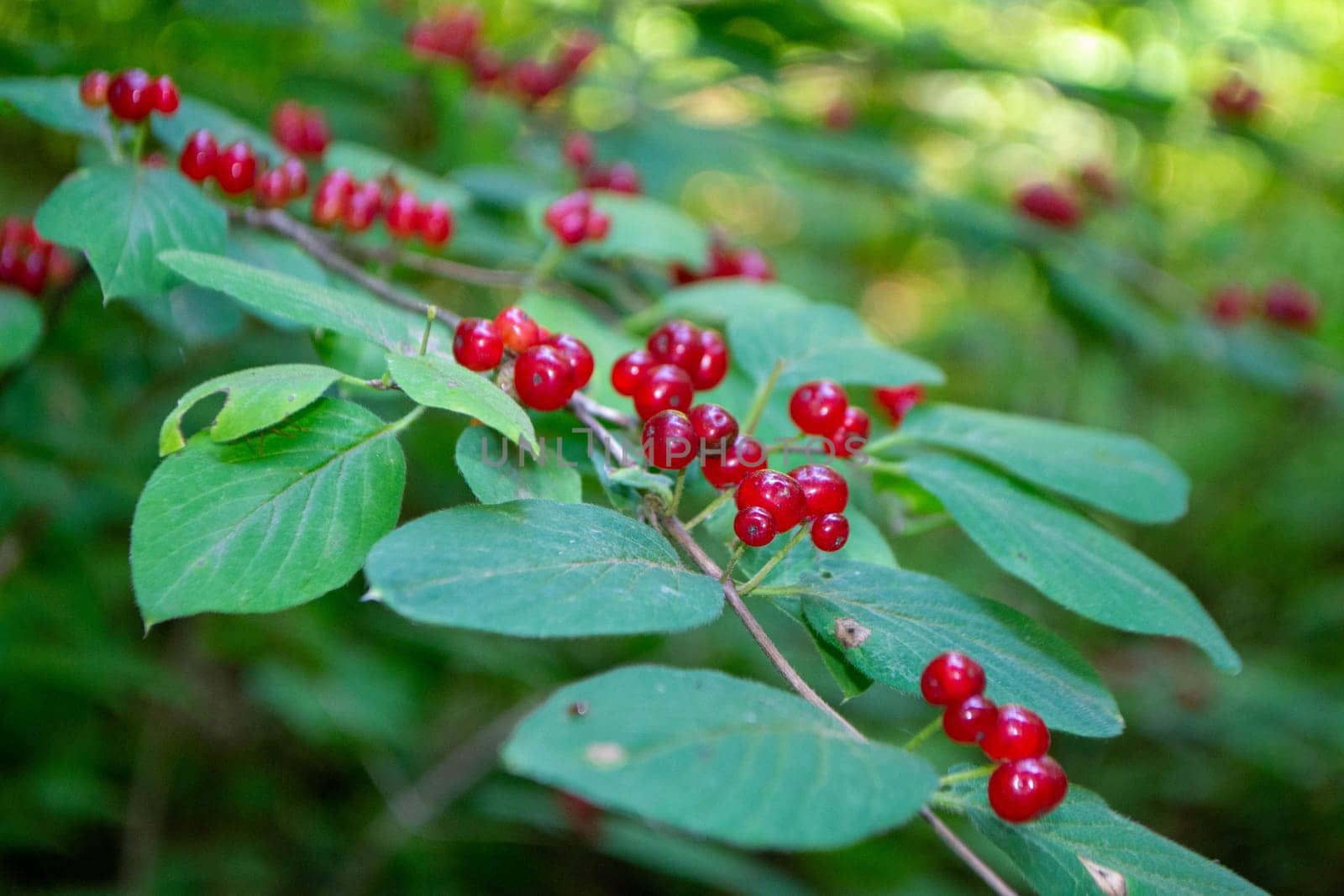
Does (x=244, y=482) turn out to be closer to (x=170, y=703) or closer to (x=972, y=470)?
(x=972, y=470)

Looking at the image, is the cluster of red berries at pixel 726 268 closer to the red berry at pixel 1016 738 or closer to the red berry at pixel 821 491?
the red berry at pixel 821 491

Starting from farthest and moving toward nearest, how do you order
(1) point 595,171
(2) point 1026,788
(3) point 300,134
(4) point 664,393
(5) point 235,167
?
(1) point 595,171, (3) point 300,134, (5) point 235,167, (4) point 664,393, (2) point 1026,788

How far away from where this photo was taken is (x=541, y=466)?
2.61 feet

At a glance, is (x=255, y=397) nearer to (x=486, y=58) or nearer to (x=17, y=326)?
(x=17, y=326)

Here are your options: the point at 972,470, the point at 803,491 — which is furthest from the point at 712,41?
the point at 803,491

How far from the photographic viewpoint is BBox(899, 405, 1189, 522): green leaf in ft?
3.06

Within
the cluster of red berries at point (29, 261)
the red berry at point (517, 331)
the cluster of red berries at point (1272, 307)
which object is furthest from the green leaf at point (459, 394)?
the cluster of red berries at point (1272, 307)

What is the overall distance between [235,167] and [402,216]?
0.71ft

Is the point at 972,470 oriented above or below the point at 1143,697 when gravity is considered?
above

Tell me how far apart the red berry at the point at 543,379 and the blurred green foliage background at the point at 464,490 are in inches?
19.5

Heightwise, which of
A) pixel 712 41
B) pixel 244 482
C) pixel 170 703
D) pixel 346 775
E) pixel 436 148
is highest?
pixel 712 41

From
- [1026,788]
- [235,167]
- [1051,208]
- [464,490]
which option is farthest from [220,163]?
[1051,208]

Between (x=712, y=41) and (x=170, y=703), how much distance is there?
2202mm

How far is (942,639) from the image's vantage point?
739mm
